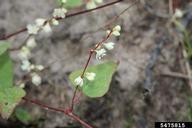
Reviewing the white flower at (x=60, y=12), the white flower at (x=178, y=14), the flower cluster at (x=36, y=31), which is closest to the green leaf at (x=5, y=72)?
the flower cluster at (x=36, y=31)

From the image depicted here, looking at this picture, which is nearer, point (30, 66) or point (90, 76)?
point (90, 76)

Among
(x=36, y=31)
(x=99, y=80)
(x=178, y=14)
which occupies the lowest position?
(x=178, y=14)

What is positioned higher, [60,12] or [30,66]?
[60,12]

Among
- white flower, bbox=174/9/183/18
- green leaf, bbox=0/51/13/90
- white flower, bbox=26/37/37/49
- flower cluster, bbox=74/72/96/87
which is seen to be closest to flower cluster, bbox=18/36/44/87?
white flower, bbox=26/37/37/49

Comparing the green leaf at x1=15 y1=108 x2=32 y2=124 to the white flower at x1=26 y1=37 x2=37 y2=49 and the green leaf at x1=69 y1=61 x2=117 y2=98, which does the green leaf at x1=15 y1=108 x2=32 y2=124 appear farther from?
the green leaf at x1=69 y1=61 x2=117 y2=98

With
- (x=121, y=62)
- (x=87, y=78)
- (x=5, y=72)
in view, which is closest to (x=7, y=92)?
(x=5, y=72)

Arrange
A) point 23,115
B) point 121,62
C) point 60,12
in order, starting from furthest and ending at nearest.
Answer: point 121,62
point 23,115
point 60,12

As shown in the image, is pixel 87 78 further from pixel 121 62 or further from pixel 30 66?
pixel 121 62

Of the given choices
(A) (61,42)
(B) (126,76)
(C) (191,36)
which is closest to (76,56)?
(A) (61,42)
